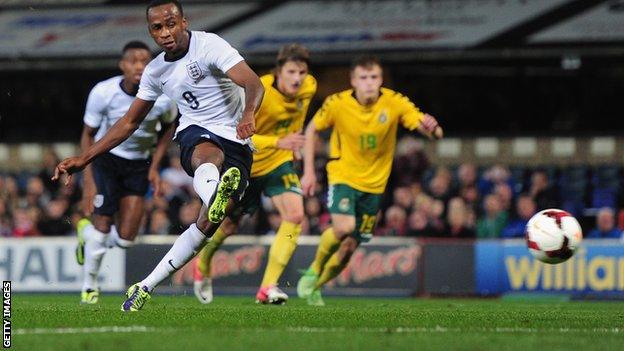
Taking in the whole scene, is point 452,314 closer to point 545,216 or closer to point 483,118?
point 545,216

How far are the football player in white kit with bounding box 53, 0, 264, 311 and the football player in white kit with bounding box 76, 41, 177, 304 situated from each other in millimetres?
2864

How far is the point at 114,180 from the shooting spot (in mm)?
13531

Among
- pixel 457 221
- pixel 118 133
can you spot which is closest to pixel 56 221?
pixel 457 221

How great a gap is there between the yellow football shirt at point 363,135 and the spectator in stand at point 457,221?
18.1 feet

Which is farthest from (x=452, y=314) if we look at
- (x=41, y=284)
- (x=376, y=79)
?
(x=41, y=284)

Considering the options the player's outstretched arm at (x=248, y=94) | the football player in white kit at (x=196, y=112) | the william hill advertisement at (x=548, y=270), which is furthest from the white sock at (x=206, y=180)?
the william hill advertisement at (x=548, y=270)

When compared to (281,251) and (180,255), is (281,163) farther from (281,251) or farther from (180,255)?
→ (180,255)

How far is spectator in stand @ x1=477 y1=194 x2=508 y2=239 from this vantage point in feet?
63.1

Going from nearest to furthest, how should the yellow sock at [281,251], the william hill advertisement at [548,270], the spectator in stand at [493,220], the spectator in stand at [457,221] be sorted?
the yellow sock at [281,251]
the william hill advertisement at [548,270]
the spectator in stand at [457,221]
the spectator in stand at [493,220]

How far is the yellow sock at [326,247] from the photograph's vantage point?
13078mm

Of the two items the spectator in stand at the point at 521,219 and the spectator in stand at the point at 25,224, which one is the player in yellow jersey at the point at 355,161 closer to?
the spectator in stand at the point at 521,219

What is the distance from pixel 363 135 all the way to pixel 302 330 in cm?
522

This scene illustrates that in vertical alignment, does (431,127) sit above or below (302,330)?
above

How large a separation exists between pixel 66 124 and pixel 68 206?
4.86 metres
